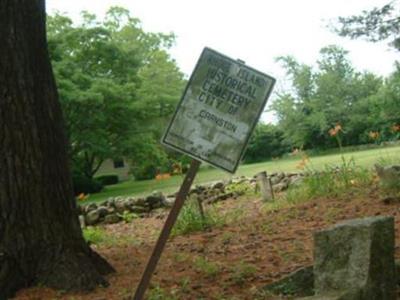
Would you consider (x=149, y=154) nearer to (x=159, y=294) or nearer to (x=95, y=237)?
(x=95, y=237)

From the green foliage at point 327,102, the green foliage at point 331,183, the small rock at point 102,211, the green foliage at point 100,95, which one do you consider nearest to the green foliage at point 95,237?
the small rock at point 102,211

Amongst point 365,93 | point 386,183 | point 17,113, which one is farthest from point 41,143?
point 365,93

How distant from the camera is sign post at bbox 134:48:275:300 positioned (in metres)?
3.54

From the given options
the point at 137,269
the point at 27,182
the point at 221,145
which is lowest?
the point at 137,269

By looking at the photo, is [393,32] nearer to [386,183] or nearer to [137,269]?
[386,183]

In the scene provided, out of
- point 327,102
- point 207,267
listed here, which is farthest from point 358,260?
point 327,102

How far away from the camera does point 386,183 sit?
27.2 feet

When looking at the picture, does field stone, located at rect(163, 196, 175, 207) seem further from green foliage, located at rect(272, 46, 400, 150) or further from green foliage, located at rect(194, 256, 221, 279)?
green foliage, located at rect(272, 46, 400, 150)

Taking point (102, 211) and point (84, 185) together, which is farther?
point (84, 185)

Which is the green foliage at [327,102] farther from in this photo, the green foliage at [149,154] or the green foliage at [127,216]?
the green foliage at [127,216]

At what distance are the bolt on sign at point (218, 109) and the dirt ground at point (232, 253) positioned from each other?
1226mm

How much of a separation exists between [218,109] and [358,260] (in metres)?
1.21

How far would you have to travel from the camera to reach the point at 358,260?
3156 millimetres

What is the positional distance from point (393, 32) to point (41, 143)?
725 centimetres
